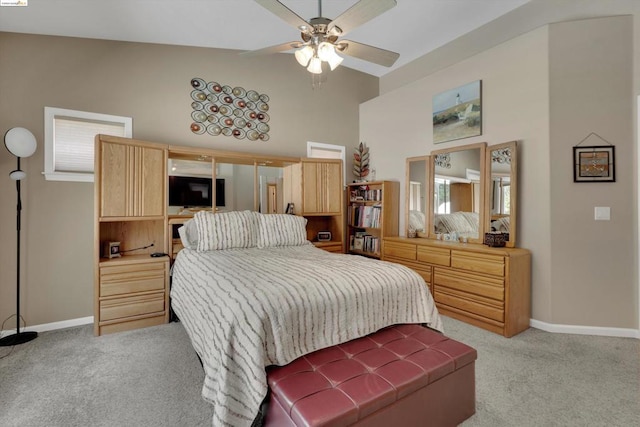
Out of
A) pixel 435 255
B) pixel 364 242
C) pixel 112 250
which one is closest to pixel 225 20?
pixel 112 250

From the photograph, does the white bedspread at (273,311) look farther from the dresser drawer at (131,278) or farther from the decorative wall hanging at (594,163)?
the decorative wall hanging at (594,163)

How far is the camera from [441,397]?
155 centimetres

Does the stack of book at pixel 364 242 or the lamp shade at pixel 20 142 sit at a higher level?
the lamp shade at pixel 20 142

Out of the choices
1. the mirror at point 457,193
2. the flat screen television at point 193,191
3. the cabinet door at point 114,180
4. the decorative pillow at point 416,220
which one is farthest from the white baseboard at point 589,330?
the cabinet door at point 114,180

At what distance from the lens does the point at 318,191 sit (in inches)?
170

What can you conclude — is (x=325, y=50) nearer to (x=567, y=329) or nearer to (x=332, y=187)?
(x=332, y=187)

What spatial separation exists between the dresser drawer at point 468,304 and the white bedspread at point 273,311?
3.46 ft

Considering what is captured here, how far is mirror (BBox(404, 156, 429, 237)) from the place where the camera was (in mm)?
4031

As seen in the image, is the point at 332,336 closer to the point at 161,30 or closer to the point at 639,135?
the point at 639,135

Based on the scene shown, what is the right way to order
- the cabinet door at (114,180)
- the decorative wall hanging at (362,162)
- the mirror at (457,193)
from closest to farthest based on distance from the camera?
the cabinet door at (114,180), the mirror at (457,193), the decorative wall hanging at (362,162)

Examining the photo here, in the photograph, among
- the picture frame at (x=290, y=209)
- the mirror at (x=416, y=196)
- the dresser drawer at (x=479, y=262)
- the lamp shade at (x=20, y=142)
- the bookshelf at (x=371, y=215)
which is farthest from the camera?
the bookshelf at (x=371, y=215)

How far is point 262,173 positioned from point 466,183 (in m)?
2.67

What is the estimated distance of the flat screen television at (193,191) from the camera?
350 centimetres

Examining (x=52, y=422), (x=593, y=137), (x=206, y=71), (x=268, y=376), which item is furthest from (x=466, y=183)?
(x=52, y=422)
